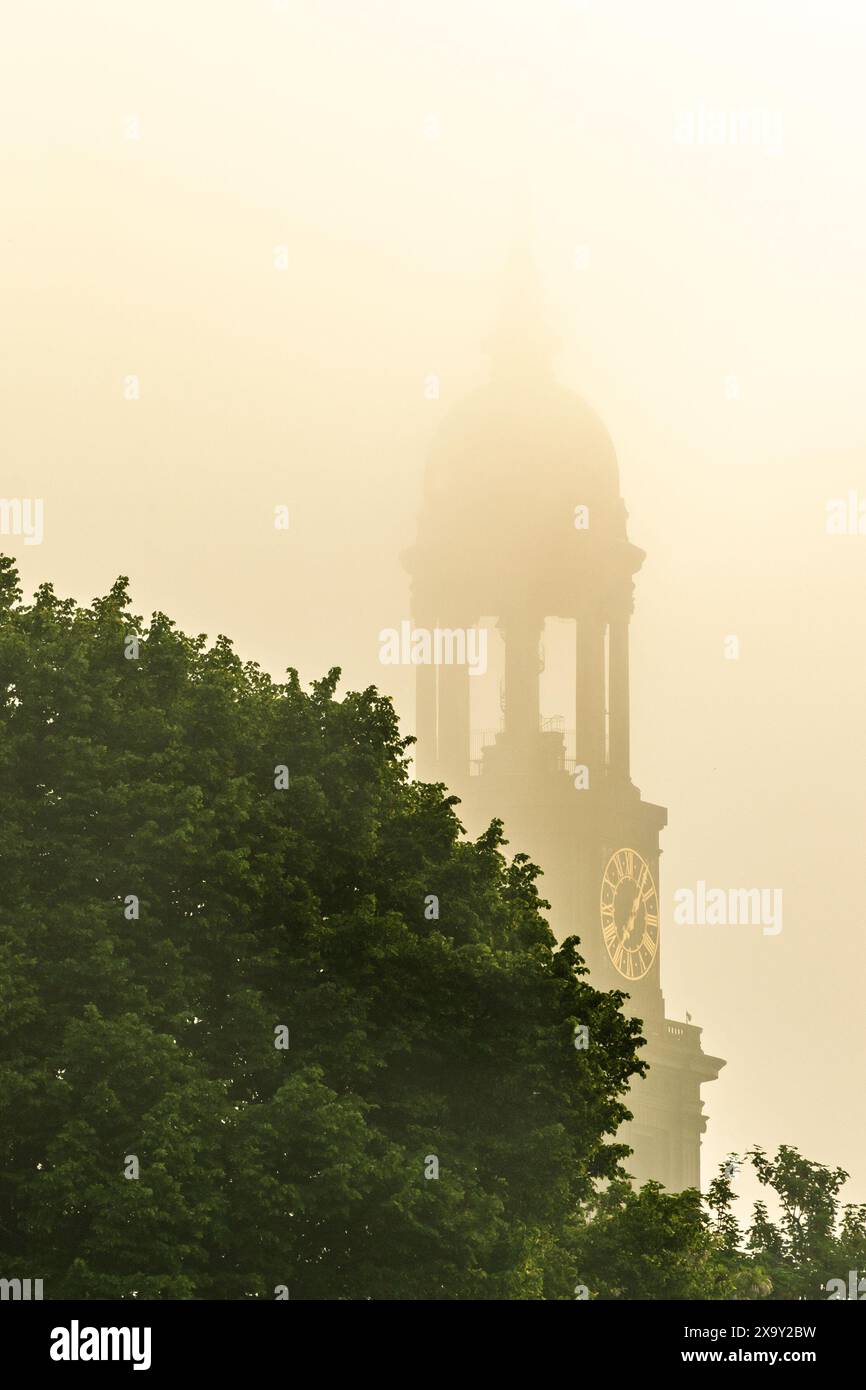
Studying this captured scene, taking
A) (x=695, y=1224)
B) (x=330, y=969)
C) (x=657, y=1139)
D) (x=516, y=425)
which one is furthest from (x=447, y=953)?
(x=516, y=425)

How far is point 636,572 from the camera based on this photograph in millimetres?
122500

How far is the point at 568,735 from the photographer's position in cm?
12269

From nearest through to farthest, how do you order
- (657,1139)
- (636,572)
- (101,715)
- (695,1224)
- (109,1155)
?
(109,1155) → (101,715) → (695,1224) → (657,1139) → (636,572)

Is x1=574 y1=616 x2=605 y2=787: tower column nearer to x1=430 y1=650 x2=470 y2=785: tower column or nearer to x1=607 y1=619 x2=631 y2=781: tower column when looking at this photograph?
x1=607 y1=619 x2=631 y2=781: tower column

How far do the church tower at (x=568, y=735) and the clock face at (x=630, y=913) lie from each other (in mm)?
83

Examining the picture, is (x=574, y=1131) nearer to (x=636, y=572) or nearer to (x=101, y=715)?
(x=101, y=715)

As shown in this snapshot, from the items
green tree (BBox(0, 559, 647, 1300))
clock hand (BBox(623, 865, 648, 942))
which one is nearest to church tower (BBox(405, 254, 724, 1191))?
clock hand (BBox(623, 865, 648, 942))

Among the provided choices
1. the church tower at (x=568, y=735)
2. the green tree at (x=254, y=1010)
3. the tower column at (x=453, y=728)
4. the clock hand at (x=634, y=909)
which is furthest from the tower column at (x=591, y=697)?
the green tree at (x=254, y=1010)

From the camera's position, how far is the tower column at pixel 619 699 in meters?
120

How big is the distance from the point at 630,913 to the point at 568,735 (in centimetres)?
953

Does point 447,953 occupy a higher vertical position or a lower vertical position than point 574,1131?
higher

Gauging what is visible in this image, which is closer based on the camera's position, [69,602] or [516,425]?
[69,602]

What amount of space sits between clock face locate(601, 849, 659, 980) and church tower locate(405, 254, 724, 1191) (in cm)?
8

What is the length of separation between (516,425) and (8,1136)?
322 ft
